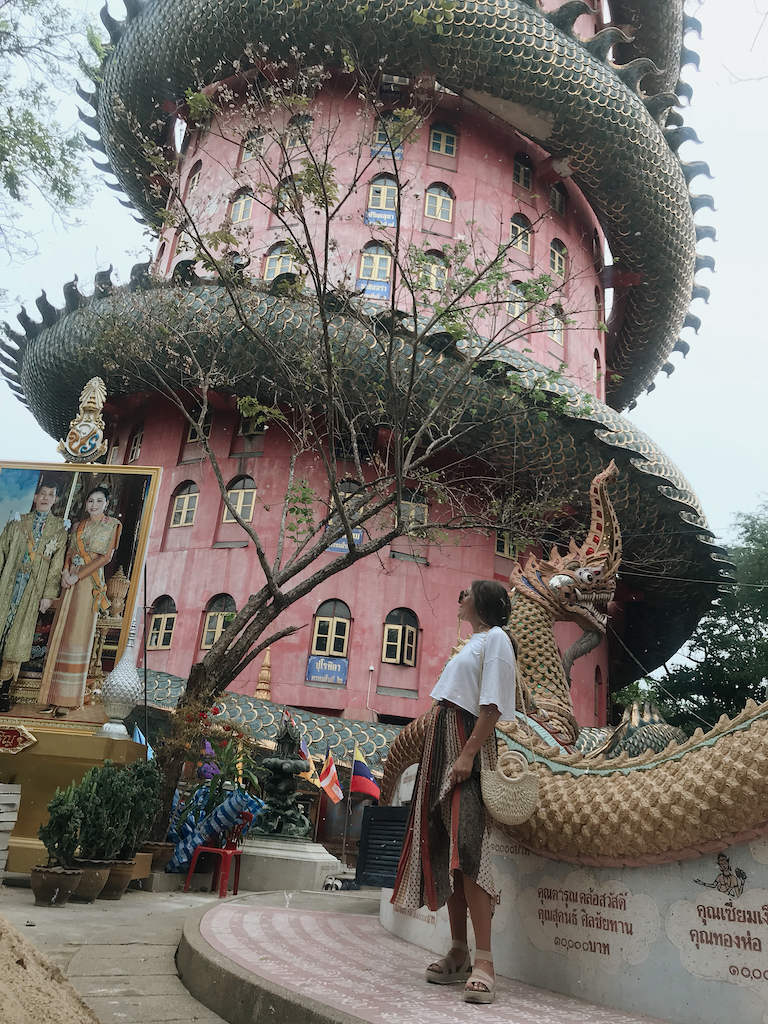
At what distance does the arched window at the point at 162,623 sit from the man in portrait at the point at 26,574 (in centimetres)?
952

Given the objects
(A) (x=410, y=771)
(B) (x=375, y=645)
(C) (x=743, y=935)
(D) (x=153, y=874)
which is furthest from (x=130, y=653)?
(B) (x=375, y=645)

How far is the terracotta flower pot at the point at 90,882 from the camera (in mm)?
5781

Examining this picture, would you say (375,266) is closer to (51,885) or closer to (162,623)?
(162,623)

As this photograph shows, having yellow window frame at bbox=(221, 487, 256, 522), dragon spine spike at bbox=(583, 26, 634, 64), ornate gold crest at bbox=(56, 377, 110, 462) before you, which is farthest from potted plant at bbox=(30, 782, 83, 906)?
dragon spine spike at bbox=(583, 26, 634, 64)

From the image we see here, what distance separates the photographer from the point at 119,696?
7.64 metres

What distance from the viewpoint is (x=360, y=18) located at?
18.3 metres

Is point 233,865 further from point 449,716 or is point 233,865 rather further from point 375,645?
point 375,645

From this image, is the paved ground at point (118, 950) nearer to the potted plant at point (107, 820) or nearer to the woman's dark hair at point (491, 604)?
the potted plant at point (107, 820)

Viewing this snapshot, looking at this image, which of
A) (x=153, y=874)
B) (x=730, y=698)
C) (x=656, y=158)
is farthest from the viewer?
(x=730, y=698)

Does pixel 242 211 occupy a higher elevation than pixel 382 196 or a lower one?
lower

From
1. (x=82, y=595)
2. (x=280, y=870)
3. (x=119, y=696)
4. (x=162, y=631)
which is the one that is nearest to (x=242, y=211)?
(x=162, y=631)

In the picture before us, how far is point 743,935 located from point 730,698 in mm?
22974

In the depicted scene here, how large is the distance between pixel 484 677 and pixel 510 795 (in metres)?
0.45

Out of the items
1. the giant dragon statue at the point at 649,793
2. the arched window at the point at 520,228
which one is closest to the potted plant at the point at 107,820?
the giant dragon statue at the point at 649,793
